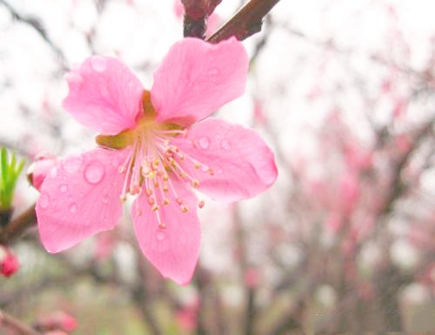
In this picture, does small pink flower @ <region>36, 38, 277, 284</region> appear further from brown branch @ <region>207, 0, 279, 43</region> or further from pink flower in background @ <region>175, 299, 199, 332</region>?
pink flower in background @ <region>175, 299, 199, 332</region>

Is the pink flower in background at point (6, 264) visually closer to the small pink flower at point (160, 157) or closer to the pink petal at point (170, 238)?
the small pink flower at point (160, 157)

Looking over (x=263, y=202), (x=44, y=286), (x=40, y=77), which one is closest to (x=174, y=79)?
Answer: (x=40, y=77)

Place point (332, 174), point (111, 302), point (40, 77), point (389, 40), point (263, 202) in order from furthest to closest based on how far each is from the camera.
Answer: point (332, 174)
point (263, 202)
point (111, 302)
point (389, 40)
point (40, 77)

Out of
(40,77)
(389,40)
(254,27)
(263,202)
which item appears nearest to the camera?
(254,27)

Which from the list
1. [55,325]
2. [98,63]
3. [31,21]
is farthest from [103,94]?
[31,21]

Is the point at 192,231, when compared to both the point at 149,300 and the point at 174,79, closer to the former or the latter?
the point at 174,79

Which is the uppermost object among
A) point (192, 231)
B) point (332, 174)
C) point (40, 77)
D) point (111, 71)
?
point (111, 71)

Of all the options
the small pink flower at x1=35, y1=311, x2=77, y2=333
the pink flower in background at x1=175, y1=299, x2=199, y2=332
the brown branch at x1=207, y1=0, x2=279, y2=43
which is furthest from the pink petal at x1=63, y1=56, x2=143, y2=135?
the pink flower in background at x1=175, y1=299, x2=199, y2=332
